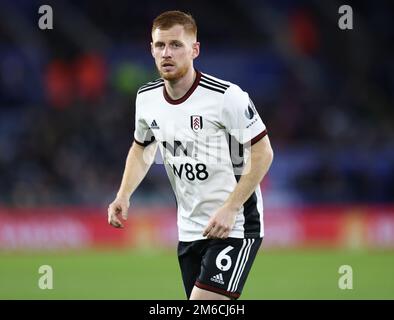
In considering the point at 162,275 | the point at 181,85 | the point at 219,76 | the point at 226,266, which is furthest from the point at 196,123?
the point at 219,76

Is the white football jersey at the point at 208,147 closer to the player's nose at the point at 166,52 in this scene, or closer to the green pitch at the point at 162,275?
the player's nose at the point at 166,52

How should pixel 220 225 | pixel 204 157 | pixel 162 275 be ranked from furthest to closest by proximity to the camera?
pixel 162 275 → pixel 204 157 → pixel 220 225

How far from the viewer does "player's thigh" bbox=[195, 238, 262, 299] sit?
5832 mm

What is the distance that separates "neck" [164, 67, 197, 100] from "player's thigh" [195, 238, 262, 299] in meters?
1.01

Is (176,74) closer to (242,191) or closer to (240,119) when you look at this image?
(240,119)

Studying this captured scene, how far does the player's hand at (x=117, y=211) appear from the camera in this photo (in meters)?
5.99

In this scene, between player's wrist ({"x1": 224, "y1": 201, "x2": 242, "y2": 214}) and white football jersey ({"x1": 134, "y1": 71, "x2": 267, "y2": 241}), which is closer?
player's wrist ({"x1": 224, "y1": 201, "x2": 242, "y2": 214})

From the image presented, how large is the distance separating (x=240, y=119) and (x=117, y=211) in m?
1.04

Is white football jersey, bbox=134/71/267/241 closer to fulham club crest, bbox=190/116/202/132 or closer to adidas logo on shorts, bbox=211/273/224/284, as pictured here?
fulham club crest, bbox=190/116/202/132

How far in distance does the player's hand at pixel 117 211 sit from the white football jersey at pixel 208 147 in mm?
369

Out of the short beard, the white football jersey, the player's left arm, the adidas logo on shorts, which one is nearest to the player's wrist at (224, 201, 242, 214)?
the player's left arm

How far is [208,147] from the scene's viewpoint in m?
5.93

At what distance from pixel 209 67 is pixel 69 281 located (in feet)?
34.9

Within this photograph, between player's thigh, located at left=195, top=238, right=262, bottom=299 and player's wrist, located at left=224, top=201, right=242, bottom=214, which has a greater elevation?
player's wrist, located at left=224, top=201, right=242, bottom=214
